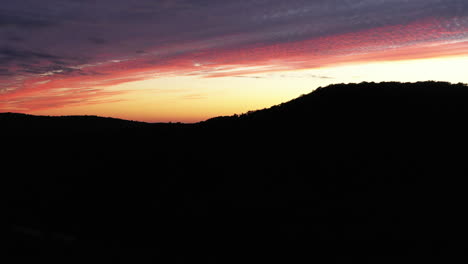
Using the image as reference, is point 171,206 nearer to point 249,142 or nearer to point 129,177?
point 129,177

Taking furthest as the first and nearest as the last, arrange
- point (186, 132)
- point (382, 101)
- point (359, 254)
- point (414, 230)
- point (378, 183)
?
point (186, 132) → point (382, 101) → point (378, 183) → point (414, 230) → point (359, 254)

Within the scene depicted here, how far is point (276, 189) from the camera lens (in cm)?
A: 1466

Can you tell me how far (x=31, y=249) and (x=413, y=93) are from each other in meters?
20.6

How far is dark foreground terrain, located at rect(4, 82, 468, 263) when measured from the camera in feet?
33.5

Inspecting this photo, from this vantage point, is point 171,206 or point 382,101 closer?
point 171,206

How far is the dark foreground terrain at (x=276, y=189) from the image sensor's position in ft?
33.5

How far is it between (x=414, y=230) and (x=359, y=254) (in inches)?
88.1

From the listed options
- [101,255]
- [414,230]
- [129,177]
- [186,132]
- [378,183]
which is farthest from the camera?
[186,132]

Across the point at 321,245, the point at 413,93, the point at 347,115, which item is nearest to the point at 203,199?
the point at 321,245

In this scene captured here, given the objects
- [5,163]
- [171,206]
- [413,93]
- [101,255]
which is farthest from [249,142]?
[5,163]

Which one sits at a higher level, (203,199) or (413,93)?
(413,93)

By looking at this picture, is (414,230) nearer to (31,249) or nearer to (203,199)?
(203,199)

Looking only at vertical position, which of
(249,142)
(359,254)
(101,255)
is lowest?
(359,254)

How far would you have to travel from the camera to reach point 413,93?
68.8 ft
